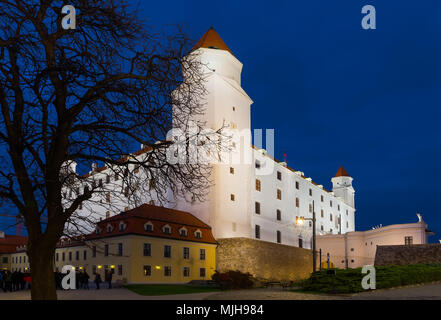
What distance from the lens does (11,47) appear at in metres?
9.37

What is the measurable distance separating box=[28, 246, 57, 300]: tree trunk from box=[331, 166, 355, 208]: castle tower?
88826mm

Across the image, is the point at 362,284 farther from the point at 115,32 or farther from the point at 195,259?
the point at 195,259

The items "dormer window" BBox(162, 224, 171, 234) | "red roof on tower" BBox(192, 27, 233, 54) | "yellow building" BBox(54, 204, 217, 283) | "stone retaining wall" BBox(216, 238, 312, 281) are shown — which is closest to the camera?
"yellow building" BBox(54, 204, 217, 283)

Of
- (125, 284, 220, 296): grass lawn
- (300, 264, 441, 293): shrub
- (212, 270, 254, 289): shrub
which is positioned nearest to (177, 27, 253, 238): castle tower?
(212, 270, 254, 289): shrub

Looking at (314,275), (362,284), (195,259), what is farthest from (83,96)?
(195,259)

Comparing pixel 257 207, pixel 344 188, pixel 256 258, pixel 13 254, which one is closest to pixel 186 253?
pixel 256 258

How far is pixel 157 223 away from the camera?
4191 centimetres

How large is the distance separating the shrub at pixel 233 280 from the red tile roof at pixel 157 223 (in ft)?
27.4

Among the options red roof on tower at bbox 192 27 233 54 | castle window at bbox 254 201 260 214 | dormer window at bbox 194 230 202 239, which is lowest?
Answer: dormer window at bbox 194 230 202 239

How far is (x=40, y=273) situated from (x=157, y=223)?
32.3 meters

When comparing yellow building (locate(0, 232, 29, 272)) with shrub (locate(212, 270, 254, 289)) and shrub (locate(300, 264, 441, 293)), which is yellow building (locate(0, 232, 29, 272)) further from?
shrub (locate(300, 264, 441, 293))

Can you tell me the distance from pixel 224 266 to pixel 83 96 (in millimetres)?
39099

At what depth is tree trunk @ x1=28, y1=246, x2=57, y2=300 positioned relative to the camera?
980 cm

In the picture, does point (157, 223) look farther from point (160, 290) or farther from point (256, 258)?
point (256, 258)
